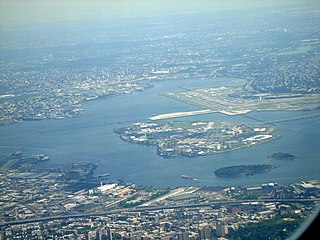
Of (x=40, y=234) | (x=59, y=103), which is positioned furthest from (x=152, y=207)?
(x=59, y=103)

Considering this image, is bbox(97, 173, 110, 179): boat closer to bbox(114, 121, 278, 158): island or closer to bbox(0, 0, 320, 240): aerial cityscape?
bbox(0, 0, 320, 240): aerial cityscape

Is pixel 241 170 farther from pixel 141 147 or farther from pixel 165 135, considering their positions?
pixel 165 135

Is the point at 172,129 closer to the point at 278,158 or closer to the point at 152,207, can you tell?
the point at 278,158

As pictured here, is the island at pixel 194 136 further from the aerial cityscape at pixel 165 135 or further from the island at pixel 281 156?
the island at pixel 281 156

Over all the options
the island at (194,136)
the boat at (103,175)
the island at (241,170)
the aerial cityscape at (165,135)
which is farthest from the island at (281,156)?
the boat at (103,175)

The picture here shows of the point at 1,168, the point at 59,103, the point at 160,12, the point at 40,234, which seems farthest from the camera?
the point at 160,12
